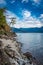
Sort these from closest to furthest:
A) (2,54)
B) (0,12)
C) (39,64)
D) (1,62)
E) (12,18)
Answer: (1,62) < (2,54) < (39,64) < (0,12) < (12,18)

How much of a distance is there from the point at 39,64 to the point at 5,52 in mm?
5279

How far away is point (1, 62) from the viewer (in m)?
12.3

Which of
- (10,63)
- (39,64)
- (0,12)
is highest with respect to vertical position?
(0,12)

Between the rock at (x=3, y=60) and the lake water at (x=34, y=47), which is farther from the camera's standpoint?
the lake water at (x=34, y=47)

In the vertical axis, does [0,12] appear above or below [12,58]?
above

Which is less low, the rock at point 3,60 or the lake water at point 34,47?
the rock at point 3,60

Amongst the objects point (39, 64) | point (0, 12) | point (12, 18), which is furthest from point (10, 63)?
point (12, 18)

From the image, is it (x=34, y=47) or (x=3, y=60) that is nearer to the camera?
(x=3, y=60)

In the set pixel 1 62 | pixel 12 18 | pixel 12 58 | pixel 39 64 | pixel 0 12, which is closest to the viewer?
pixel 1 62

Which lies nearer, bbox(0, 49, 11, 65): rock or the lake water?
bbox(0, 49, 11, 65): rock

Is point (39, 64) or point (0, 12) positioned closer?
point (39, 64)

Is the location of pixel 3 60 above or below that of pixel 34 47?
above

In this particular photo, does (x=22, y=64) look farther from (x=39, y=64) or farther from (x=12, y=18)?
(x=12, y=18)

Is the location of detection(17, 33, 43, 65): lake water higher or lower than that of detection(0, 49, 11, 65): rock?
lower
